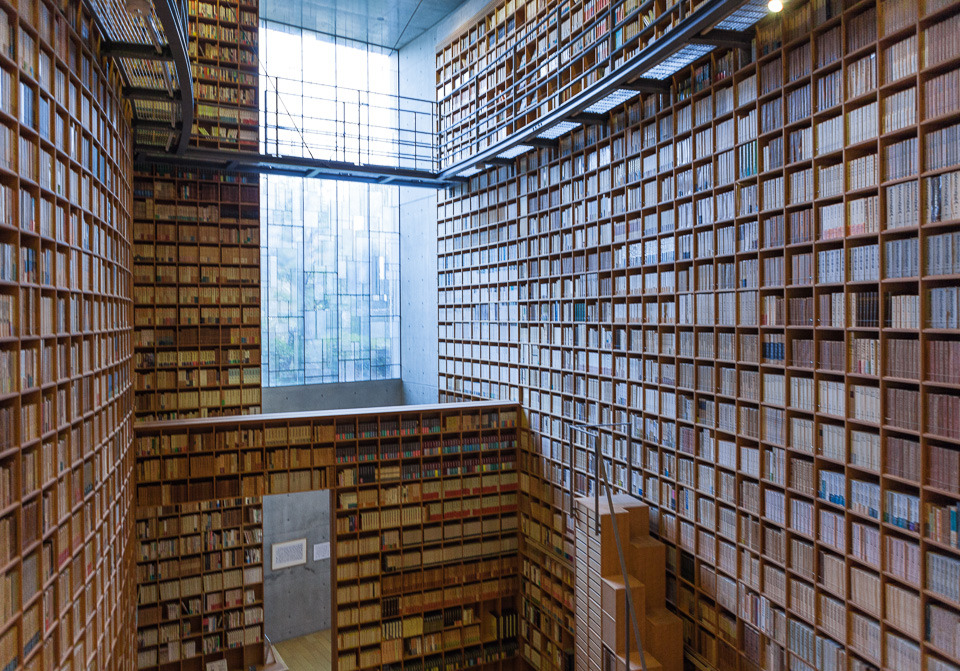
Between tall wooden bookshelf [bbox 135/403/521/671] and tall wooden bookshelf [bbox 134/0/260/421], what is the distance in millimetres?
1204

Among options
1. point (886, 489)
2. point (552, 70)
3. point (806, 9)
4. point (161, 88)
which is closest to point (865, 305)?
point (886, 489)

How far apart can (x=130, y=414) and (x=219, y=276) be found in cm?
205

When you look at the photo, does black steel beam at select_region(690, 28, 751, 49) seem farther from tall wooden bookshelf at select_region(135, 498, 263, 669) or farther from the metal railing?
tall wooden bookshelf at select_region(135, 498, 263, 669)

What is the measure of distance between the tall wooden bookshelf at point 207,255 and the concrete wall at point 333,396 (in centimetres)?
134

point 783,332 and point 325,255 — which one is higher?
point 325,255

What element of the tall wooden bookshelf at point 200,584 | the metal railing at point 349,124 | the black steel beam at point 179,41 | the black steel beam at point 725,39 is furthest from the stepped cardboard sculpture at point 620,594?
the metal railing at point 349,124

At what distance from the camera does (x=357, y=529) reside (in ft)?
21.4

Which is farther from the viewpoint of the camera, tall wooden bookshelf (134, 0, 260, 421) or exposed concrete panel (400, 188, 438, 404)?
exposed concrete panel (400, 188, 438, 404)

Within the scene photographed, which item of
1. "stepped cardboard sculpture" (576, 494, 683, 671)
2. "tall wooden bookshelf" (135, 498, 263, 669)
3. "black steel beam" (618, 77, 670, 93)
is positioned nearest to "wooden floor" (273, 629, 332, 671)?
"tall wooden bookshelf" (135, 498, 263, 669)

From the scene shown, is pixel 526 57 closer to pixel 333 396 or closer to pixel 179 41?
pixel 179 41

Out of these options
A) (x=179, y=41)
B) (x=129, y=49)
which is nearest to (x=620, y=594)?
(x=179, y=41)

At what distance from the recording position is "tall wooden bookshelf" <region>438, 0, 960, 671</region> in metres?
3.24

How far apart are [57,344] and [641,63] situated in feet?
12.6

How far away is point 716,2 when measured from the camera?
382 centimetres
